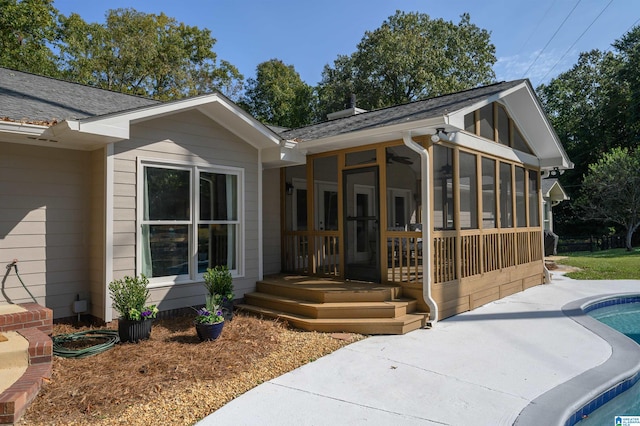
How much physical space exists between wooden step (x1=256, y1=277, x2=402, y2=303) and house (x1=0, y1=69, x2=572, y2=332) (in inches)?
1.8

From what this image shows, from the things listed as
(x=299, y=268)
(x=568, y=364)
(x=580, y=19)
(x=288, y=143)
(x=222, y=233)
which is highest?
(x=580, y=19)

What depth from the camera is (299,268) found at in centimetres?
784

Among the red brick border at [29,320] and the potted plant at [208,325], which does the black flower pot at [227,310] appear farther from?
the red brick border at [29,320]

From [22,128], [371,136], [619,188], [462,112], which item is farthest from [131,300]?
[619,188]

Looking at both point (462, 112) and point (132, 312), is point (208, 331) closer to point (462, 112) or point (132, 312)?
point (132, 312)

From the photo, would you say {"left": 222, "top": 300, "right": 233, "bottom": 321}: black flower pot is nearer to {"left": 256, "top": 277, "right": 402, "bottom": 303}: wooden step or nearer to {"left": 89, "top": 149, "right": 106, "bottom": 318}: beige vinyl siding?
{"left": 256, "top": 277, "right": 402, "bottom": 303}: wooden step

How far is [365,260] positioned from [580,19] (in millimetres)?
10461

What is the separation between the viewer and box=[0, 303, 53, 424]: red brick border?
285cm

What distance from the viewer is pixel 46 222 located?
514 centimetres

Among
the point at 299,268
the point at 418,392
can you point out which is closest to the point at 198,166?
the point at 299,268

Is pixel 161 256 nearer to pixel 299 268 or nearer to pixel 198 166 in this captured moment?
pixel 198 166

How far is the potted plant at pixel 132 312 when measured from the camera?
4676 mm

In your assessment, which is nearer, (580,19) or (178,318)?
(178,318)

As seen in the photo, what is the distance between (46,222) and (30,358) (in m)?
2.09
